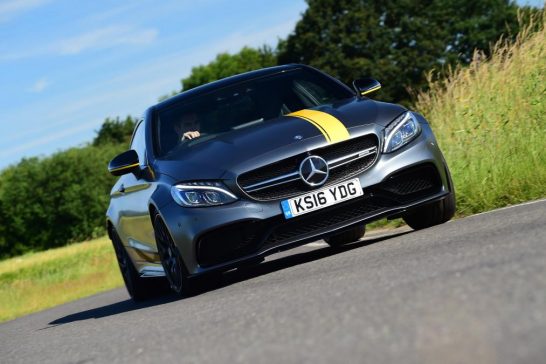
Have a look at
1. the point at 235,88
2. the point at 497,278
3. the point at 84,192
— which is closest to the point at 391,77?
the point at 84,192

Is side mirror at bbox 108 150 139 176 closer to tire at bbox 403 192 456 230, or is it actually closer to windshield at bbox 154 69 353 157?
windshield at bbox 154 69 353 157

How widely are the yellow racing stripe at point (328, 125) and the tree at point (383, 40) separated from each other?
180 ft

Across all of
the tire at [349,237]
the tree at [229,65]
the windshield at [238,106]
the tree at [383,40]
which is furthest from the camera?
the tree at [229,65]

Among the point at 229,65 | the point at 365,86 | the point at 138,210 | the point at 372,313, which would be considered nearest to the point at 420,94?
the point at 365,86

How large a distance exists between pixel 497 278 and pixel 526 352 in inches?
58.3

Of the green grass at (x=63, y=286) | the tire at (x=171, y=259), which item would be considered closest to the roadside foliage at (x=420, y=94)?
the tire at (x=171, y=259)

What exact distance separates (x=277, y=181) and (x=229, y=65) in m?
108

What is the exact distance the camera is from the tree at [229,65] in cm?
11406

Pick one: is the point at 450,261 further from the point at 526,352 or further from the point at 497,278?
the point at 526,352

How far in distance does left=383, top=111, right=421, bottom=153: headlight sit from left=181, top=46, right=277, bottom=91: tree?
104 m

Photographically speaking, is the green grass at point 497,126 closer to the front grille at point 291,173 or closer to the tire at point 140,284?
the front grille at point 291,173

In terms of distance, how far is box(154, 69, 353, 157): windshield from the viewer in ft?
30.3

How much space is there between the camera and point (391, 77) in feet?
216

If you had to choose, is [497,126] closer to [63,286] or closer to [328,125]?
[328,125]
